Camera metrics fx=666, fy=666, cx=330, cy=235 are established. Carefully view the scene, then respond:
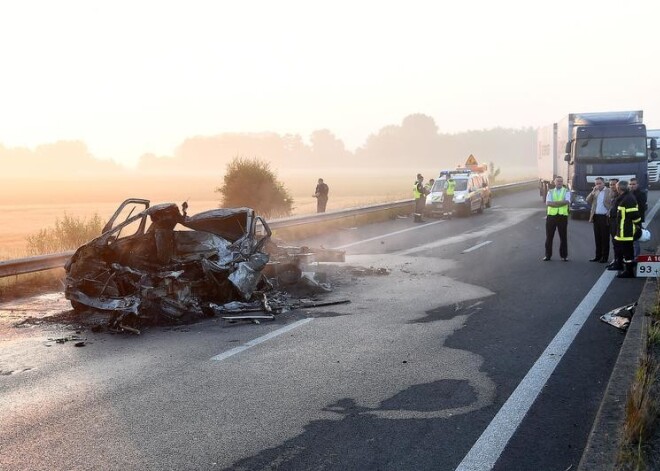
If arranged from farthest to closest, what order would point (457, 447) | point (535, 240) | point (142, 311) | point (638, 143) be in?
1. point (638, 143)
2. point (535, 240)
3. point (142, 311)
4. point (457, 447)

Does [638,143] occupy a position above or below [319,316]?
above

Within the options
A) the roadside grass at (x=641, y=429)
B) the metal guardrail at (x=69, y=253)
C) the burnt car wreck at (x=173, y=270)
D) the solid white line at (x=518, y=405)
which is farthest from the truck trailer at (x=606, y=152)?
the roadside grass at (x=641, y=429)

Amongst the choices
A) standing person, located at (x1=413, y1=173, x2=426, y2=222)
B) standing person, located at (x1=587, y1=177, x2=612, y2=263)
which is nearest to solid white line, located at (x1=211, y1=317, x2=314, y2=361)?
standing person, located at (x1=587, y1=177, x2=612, y2=263)

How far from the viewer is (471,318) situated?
9.08 meters

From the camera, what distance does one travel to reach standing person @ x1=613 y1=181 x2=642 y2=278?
12.1 meters

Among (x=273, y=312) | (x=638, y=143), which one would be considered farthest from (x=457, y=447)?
(x=638, y=143)

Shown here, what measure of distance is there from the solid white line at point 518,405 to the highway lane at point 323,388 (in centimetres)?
7

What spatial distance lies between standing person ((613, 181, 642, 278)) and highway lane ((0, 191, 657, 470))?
113cm

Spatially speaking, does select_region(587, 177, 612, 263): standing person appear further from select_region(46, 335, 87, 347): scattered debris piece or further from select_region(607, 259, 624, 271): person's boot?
select_region(46, 335, 87, 347): scattered debris piece

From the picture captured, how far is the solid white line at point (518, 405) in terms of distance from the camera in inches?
179

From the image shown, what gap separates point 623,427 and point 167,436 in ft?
10.6

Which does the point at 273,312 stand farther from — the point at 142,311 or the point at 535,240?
the point at 535,240

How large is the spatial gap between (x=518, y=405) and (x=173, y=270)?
5.44 metres

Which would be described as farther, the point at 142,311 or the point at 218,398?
the point at 142,311
